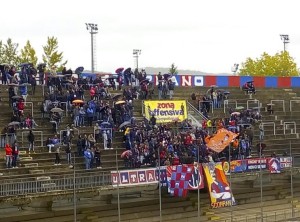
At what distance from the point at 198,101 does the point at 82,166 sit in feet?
40.2

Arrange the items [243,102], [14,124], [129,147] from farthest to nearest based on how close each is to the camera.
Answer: [243,102]
[129,147]
[14,124]

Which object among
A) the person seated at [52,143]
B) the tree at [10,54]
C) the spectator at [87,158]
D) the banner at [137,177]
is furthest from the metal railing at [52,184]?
the tree at [10,54]

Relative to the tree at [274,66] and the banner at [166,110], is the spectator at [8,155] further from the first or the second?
the tree at [274,66]

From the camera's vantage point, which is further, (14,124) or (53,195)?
(14,124)

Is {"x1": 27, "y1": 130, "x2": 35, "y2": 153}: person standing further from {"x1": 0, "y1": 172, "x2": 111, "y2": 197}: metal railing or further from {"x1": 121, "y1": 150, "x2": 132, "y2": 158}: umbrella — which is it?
{"x1": 121, "y1": 150, "x2": 132, "y2": 158}: umbrella

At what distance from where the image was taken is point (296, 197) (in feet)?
118

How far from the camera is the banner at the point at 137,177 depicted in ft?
84.2

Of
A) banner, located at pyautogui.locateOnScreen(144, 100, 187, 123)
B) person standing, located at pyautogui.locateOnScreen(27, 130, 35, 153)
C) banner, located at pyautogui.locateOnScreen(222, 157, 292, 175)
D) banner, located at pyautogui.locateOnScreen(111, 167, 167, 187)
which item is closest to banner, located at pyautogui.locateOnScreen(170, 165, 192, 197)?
banner, located at pyautogui.locateOnScreen(111, 167, 167, 187)

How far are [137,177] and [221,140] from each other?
424 cm

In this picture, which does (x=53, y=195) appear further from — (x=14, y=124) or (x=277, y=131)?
(x=277, y=131)

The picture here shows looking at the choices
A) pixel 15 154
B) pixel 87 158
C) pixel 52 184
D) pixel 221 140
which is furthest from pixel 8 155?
pixel 221 140

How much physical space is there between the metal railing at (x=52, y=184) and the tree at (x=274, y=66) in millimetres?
65209

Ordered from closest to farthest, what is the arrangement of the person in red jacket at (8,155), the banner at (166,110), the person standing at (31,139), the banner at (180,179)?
1. the person in red jacket at (8,155)
2. the banner at (180,179)
3. the person standing at (31,139)
4. the banner at (166,110)

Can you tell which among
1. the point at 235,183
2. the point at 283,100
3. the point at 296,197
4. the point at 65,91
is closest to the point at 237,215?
the point at 235,183
